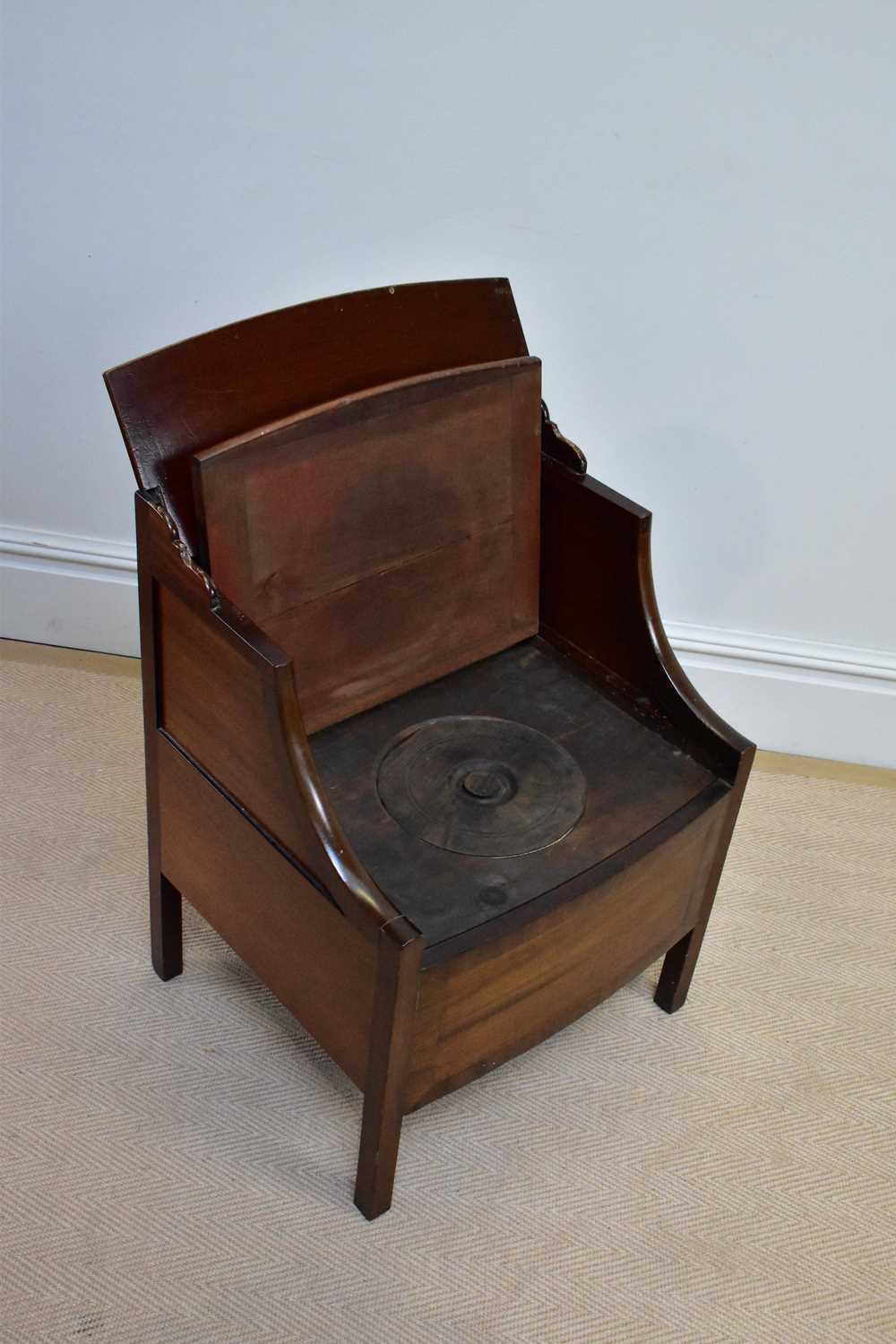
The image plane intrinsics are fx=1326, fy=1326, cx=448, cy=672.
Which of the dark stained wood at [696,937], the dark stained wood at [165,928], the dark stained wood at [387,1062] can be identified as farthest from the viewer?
the dark stained wood at [165,928]

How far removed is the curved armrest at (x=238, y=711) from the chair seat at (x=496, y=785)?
11 centimetres

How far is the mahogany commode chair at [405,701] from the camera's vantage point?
131 centimetres

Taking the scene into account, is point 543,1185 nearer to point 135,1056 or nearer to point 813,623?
point 135,1056

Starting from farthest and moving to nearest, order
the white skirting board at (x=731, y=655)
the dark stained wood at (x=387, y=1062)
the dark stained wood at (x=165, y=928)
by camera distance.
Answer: the white skirting board at (x=731, y=655) < the dark stained wood at (x=165, y=928) < the dark stained wood at (x=387, y=1062)

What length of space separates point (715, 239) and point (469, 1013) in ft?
3.64

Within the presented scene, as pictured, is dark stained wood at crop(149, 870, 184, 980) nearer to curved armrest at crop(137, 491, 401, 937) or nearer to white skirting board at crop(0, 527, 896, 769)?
curved armrest at crop(137, 491, 401, 937)

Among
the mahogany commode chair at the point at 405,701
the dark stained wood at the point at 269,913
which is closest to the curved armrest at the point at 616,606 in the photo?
the mahogany commode chair at the point at 405,701

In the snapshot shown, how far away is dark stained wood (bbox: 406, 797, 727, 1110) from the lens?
134cm

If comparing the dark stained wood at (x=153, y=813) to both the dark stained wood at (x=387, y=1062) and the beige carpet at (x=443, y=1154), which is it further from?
the dark stained wood at (x=387, y=1062)

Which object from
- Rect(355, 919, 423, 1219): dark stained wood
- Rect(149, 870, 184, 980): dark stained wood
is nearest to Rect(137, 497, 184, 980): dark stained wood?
Rect(149, 870, 184, 980): dark stained wood

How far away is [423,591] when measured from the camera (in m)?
1.58

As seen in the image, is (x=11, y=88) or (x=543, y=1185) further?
(x=11, y=88)

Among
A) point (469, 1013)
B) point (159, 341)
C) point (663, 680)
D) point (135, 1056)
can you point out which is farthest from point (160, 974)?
point (159, 341)

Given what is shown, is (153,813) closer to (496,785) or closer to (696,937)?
(496,785)
